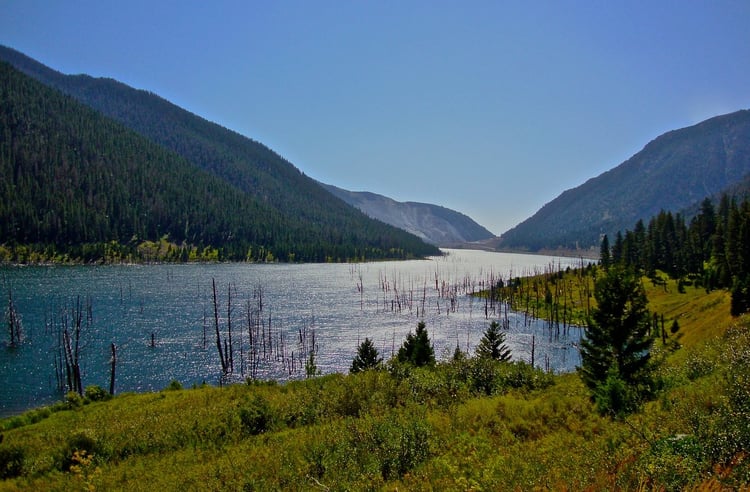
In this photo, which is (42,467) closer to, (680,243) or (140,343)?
(140,343)

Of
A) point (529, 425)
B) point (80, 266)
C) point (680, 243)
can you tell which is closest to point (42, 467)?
point (529, 425)

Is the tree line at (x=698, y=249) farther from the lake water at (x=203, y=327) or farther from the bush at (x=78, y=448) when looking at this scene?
the bush at (x=78, y=448)

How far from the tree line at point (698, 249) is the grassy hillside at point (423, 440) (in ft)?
240

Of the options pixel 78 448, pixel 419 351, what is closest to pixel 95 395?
pixel 78 448

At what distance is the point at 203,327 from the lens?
87812mm

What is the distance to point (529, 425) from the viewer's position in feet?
55.3

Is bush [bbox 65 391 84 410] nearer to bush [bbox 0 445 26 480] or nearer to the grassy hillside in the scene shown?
the grassy hillside

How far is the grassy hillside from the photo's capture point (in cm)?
939

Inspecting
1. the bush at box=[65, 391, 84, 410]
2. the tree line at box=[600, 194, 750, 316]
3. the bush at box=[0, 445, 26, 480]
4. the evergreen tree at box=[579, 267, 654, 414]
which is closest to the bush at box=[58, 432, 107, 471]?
the bush at box=[0, 445, 26, 480]

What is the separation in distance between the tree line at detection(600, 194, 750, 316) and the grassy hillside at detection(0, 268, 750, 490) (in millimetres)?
73222

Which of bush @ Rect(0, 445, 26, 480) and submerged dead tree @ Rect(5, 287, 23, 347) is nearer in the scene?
bush @ Rect(0, 445, 26, 480)

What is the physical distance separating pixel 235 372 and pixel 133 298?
64.3m

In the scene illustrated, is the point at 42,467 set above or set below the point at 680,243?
below

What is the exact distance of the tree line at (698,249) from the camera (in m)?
81.2
